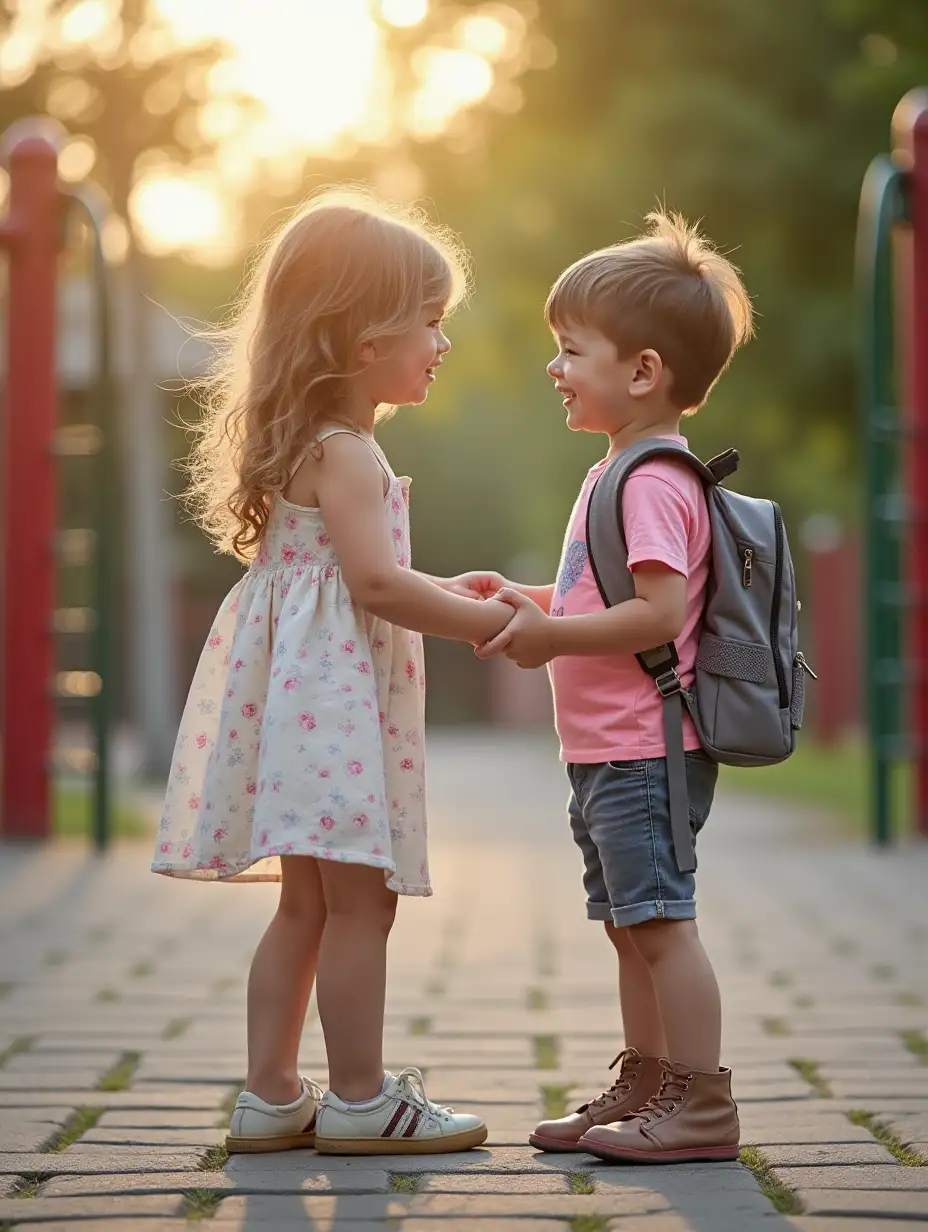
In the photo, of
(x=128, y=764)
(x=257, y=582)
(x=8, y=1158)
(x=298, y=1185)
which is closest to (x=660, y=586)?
(x=257, y=582)

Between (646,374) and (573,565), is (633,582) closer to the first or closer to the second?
(573,565)

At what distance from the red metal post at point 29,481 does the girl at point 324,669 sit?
5.20 m

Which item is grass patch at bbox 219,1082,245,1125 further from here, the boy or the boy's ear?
the boy's ear

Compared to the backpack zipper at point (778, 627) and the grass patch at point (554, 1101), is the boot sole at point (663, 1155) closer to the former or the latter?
the grass patch at point (554, 1101)

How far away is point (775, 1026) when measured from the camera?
13.1 feet

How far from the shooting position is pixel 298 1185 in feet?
8.49

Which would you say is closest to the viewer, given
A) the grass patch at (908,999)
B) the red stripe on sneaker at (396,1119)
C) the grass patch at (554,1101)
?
the red stripe on sneaker at (396,1119)

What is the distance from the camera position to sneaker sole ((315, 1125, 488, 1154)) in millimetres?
2807

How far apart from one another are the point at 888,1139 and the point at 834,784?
9.57m

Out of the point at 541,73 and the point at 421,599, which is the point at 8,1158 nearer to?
the point at 421,599

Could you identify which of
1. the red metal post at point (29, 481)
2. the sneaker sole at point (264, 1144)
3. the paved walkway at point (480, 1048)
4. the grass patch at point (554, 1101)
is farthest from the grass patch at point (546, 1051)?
the red metal post at point (29, 481)

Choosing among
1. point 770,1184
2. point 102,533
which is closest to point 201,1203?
point 770,1184

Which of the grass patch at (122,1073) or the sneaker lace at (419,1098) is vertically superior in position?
the sneaker lace at (419,1098)

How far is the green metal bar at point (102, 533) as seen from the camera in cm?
781
